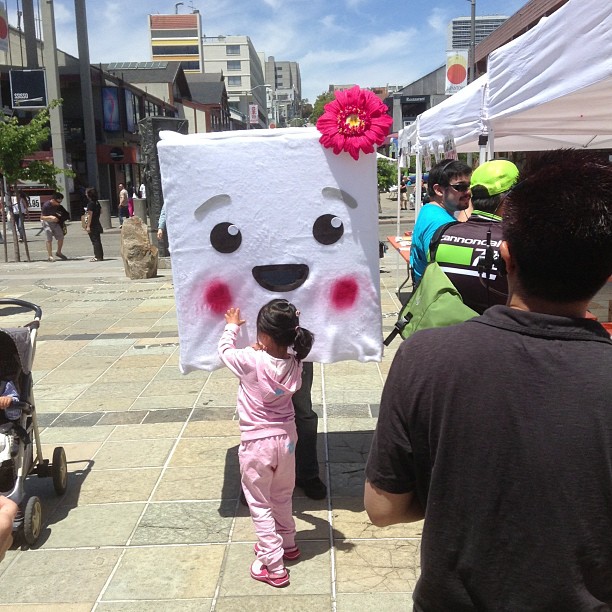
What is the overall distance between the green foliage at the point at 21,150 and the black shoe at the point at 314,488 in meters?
13.4

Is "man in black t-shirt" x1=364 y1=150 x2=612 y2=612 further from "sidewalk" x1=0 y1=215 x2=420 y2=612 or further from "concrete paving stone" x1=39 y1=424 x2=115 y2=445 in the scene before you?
"concrete paving stone" x1=39 y1=424 x2=115 y2=445

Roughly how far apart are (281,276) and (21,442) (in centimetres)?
162

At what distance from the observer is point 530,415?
1.24 metres

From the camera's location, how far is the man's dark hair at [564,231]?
123 cm

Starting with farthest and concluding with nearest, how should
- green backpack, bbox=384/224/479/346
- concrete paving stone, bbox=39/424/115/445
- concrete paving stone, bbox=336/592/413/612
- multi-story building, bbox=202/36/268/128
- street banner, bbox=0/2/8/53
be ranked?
multi-story building, bbox=202/36/268/128 < street banner, bbox=0/2/8/53 < concrete paving stone, bbox=39/424/115/445 < concrete paving stone, bbox=336/592/413/612 < green backpack, bbox=384/224/479/346

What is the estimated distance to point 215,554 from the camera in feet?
10.7

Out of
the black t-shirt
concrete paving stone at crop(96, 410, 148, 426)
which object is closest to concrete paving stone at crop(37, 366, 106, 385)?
concrete paving stone at crop(96, 410, 148, 426)

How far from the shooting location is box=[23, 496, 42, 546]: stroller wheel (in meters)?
3.30

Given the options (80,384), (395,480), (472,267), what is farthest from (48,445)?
(395,480)

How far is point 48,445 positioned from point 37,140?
12.5 m

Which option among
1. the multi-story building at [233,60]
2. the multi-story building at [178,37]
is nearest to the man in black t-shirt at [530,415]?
the multi-story building at [178,37]

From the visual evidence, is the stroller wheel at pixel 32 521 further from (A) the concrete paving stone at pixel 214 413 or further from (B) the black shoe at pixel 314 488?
(A) the concrete paving stone at pixel 214 413

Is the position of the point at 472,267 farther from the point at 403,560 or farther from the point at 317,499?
the point at 317,499

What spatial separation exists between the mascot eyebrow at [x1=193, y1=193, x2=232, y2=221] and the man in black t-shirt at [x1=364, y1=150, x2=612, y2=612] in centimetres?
207
